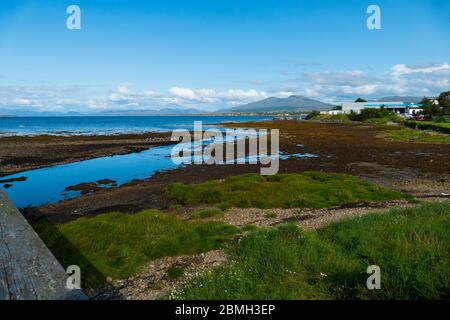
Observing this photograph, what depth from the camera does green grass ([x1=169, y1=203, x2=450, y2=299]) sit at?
6941 millimetres

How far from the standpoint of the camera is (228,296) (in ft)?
24.0

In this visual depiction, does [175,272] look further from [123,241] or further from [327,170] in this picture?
[327,170]

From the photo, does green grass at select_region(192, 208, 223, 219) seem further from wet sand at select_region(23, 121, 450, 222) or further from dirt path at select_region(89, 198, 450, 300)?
wet sand at select_region(23, 121, 450, 222)

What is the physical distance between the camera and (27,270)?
5328 mm

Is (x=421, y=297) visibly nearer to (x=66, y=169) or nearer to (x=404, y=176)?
(x=404, y=176)

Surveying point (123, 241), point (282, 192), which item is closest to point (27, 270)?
point (123, 241)

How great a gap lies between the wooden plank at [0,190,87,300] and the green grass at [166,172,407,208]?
13.5 meters

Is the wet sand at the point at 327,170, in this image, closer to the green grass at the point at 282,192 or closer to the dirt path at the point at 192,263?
the green grass at the point at 282,192

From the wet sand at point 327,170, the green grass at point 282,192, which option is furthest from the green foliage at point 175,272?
the wet sand at point 327,170

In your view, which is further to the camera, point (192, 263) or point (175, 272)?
point (192, 263)

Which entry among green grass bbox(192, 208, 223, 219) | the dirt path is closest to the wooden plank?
the dirt path

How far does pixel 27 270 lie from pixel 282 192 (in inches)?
679

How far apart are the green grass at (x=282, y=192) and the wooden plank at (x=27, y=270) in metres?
13.5

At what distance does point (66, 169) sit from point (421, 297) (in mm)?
34844
